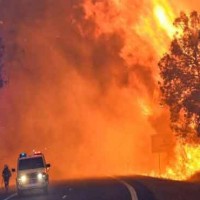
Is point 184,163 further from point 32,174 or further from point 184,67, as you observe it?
point 32,174

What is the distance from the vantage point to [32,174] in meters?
42.3

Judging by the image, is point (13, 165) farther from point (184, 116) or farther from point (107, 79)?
point (184, 116)

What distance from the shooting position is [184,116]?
67.3 m

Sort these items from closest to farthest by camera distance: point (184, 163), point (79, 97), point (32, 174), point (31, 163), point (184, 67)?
1. point (32, 174)
2. point (31, 163)
3. point (184, 67)
4. point (184, 163)
5. point (79, 97)

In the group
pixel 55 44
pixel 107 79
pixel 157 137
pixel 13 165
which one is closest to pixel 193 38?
pixel 157 137

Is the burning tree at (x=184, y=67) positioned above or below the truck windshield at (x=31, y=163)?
above

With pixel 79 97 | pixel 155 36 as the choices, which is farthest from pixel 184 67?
pixel 79 97

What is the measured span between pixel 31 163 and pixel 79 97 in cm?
8667

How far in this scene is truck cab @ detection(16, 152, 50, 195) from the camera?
4175cm

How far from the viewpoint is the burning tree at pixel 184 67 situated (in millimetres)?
65938

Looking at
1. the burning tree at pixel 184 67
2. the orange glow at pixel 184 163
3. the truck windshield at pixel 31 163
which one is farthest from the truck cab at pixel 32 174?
the orange glow at pixel 184 163

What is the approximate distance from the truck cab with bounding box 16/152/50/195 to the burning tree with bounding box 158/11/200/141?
25.0 m

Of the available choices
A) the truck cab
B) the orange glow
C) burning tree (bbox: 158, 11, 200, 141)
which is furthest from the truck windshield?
the orange glow

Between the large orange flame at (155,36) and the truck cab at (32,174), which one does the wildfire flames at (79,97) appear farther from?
the truck cab at (32,174)
